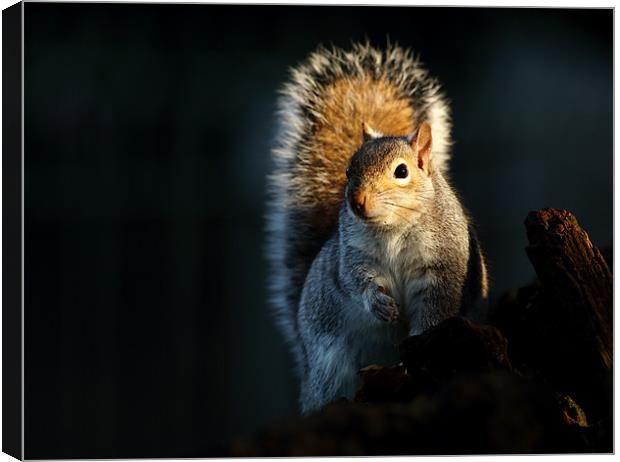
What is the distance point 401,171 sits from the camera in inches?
106

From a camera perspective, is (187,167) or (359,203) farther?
(187,167)

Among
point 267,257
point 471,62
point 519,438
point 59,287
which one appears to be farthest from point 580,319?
point 59,287

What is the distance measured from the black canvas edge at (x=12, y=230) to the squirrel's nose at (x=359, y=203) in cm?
88

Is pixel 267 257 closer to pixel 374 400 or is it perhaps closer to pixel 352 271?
pixel 352 271

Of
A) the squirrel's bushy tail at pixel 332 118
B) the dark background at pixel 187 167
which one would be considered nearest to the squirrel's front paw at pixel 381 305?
the dark background at pixel 187 167

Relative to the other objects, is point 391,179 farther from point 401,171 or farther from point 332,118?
point 332,118

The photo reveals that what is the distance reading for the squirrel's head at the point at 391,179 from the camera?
103 inches

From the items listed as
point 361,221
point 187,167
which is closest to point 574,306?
point 361,221

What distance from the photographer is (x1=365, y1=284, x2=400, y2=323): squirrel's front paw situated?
2748 millimetres

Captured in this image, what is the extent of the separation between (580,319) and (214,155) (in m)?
1.49

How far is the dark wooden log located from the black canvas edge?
138 centimetres

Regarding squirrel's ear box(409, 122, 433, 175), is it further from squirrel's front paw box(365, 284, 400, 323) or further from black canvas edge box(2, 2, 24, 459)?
black canvas edge box(2, 2, 24, 459)

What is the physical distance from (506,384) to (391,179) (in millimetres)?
729

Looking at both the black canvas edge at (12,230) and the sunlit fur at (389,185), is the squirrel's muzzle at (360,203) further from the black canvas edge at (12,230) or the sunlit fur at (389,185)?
the black canvas edge at (12,230)
